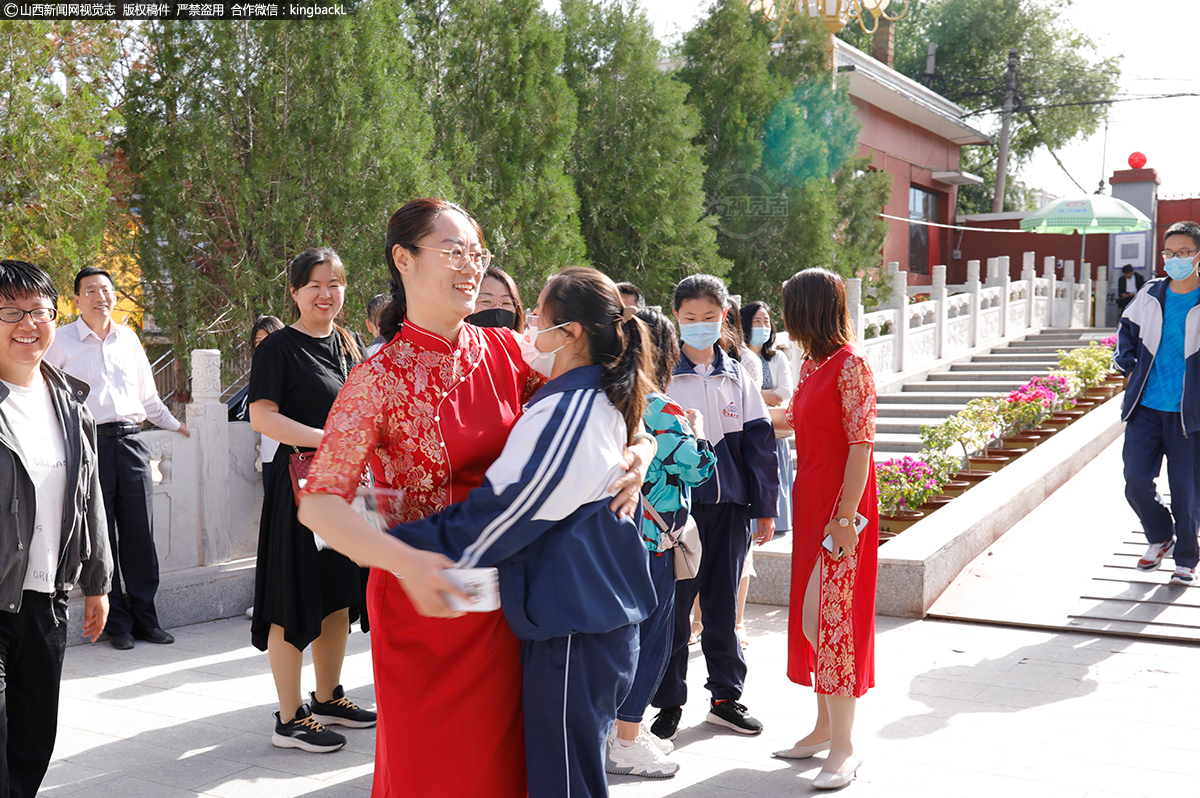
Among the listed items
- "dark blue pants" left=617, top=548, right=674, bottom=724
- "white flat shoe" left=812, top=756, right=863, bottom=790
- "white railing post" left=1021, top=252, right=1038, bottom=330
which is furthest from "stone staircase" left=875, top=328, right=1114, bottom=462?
"dark blue pants" left=617, top=548, right=674, bottom=724

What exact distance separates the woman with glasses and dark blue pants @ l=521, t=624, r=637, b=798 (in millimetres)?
1886

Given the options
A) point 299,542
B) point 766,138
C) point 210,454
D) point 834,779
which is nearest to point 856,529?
point 834,779

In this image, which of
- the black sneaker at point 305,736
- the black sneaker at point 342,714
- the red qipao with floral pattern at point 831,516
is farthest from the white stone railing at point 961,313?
the black sneaker at point 305,736

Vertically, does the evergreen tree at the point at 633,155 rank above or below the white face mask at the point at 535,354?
above

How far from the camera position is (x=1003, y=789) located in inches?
135

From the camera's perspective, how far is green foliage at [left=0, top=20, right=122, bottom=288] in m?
7.96

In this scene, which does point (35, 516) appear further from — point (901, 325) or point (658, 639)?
point (901, 325)

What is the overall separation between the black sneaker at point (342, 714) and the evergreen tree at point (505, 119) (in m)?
7.78

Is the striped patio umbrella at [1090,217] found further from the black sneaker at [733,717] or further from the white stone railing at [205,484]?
the black sneaker at [733,717]

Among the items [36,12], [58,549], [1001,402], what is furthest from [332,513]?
[1001,402]

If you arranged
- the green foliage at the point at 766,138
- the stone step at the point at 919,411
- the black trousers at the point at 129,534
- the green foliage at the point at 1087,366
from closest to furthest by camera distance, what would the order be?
the black trousers at the point at 129,534 < the green foliage at the point at 1087,366 < the stone step at the point at 919,411 < the green foliage at the point at 766,138

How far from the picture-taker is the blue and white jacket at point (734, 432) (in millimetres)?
4020

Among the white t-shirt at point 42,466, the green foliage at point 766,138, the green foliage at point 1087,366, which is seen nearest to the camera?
the white t-shirt at point 42,466

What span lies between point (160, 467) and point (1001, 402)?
820 centimetres
